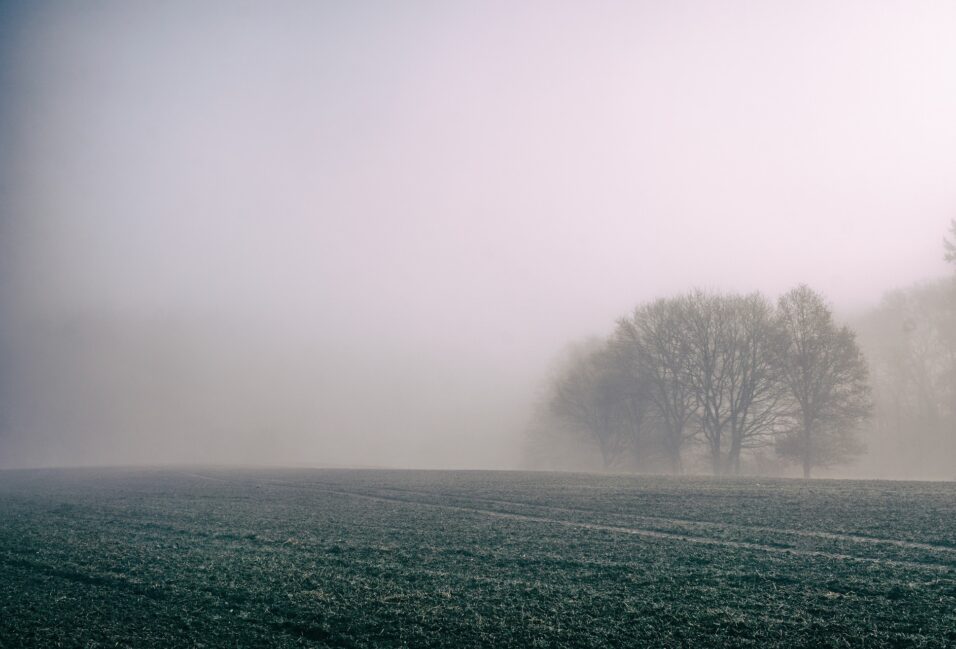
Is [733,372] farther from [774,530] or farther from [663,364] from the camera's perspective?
[774,530]

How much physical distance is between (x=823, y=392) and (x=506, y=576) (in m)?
40.9

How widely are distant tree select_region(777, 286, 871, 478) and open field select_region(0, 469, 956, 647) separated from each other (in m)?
26.0

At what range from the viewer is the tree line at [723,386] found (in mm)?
42719

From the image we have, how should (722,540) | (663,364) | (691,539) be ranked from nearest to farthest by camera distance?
(722,540) < (691,539) < (663,364)

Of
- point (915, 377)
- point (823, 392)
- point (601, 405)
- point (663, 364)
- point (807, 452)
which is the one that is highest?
point (663, 364)

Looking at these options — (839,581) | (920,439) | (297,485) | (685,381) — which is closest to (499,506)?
(839,581)

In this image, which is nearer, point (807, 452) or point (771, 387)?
point (807, 452)

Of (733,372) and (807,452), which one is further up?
(733,372)

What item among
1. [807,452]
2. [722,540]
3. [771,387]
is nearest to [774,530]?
[722,540]

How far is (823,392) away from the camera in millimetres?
42781

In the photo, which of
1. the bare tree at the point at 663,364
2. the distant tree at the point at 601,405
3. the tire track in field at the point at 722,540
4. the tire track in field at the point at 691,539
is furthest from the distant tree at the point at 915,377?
the tire track in field at the point at 691,539

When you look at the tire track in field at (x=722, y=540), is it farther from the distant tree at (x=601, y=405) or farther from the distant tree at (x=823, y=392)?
the distant tree at (x=601, y=405)

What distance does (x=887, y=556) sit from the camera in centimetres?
1016

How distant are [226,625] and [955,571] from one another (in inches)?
413
